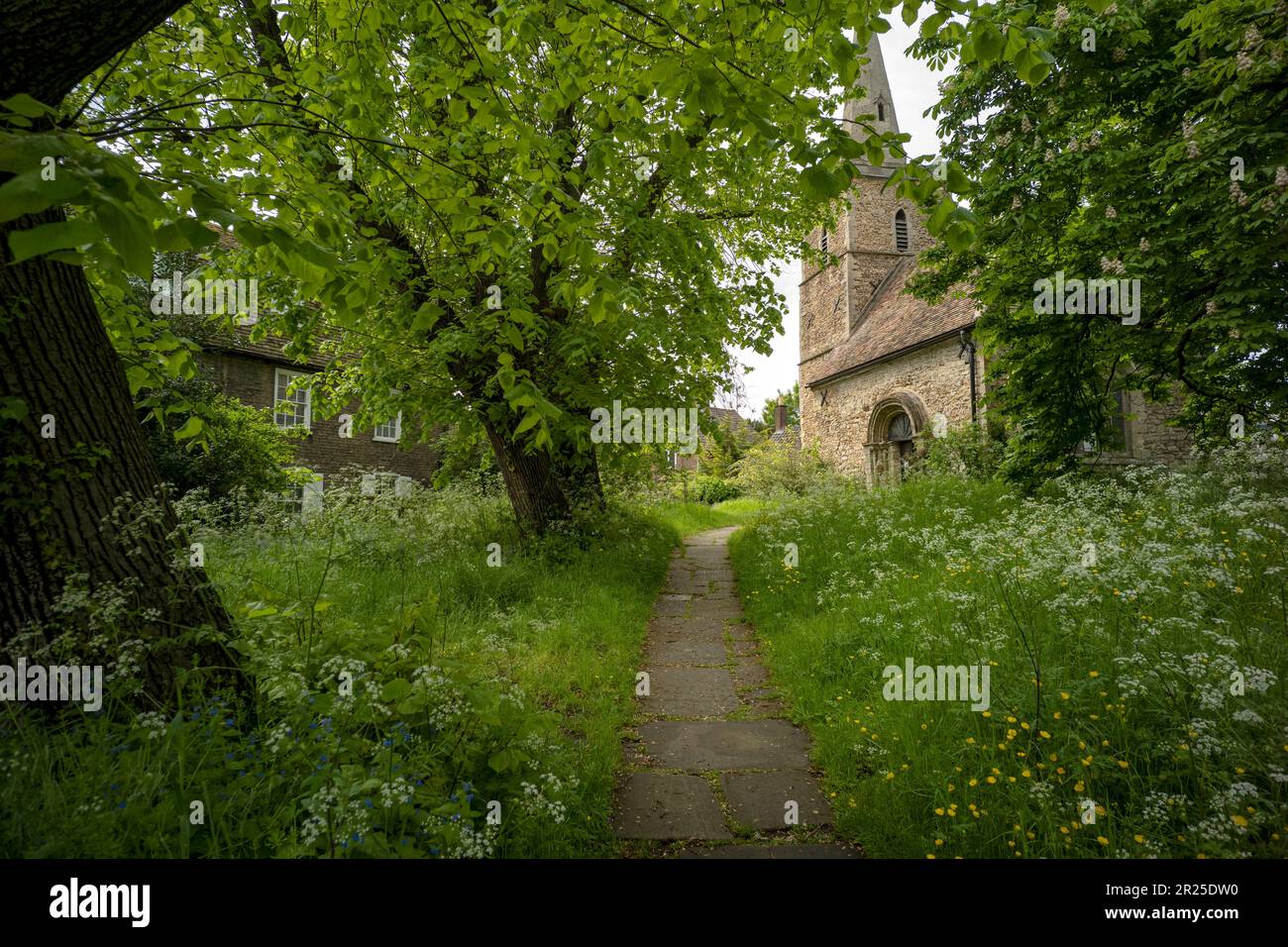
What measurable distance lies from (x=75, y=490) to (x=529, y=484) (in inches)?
233

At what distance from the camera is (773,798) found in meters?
3.17

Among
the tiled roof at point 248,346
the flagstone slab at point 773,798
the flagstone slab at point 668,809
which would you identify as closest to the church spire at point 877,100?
the tiled roof at point 248,346

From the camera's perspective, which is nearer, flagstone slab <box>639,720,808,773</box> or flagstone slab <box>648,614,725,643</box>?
flagstone slab <box>639,720,808,773</box>

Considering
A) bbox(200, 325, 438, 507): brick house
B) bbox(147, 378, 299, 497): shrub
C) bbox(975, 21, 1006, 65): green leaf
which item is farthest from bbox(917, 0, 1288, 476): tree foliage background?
bbox(200, 325, 438, 507): brick house

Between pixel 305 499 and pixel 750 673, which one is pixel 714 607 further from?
pixel 305 499

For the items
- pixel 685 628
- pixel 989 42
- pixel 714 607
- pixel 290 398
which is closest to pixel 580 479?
pixel 714 607

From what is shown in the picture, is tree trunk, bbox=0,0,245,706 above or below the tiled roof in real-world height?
below

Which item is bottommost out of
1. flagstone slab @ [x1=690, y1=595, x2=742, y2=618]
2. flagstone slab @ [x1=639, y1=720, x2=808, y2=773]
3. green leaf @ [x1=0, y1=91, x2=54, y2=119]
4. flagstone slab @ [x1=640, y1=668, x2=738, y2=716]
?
flagstone slab @ [x1=639, y1=720, x2=808, y2=773]

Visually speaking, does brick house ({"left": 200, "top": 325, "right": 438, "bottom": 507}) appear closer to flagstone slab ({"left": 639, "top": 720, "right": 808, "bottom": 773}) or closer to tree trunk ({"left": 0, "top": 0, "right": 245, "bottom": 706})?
tree trunk ({"left": 0, "top": 0, "right": 245, "bottom": 706})

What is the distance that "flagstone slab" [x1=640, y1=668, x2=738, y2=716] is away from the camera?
4.37m

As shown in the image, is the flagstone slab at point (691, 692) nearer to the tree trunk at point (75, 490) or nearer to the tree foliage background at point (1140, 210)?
the tree trunk at point (75, 490)

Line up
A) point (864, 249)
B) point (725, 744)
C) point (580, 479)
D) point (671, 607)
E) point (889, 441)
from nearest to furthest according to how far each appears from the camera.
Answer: point (725, 744), point (671, 607), point (580, 479), point (889, 441), point (864, 249)
